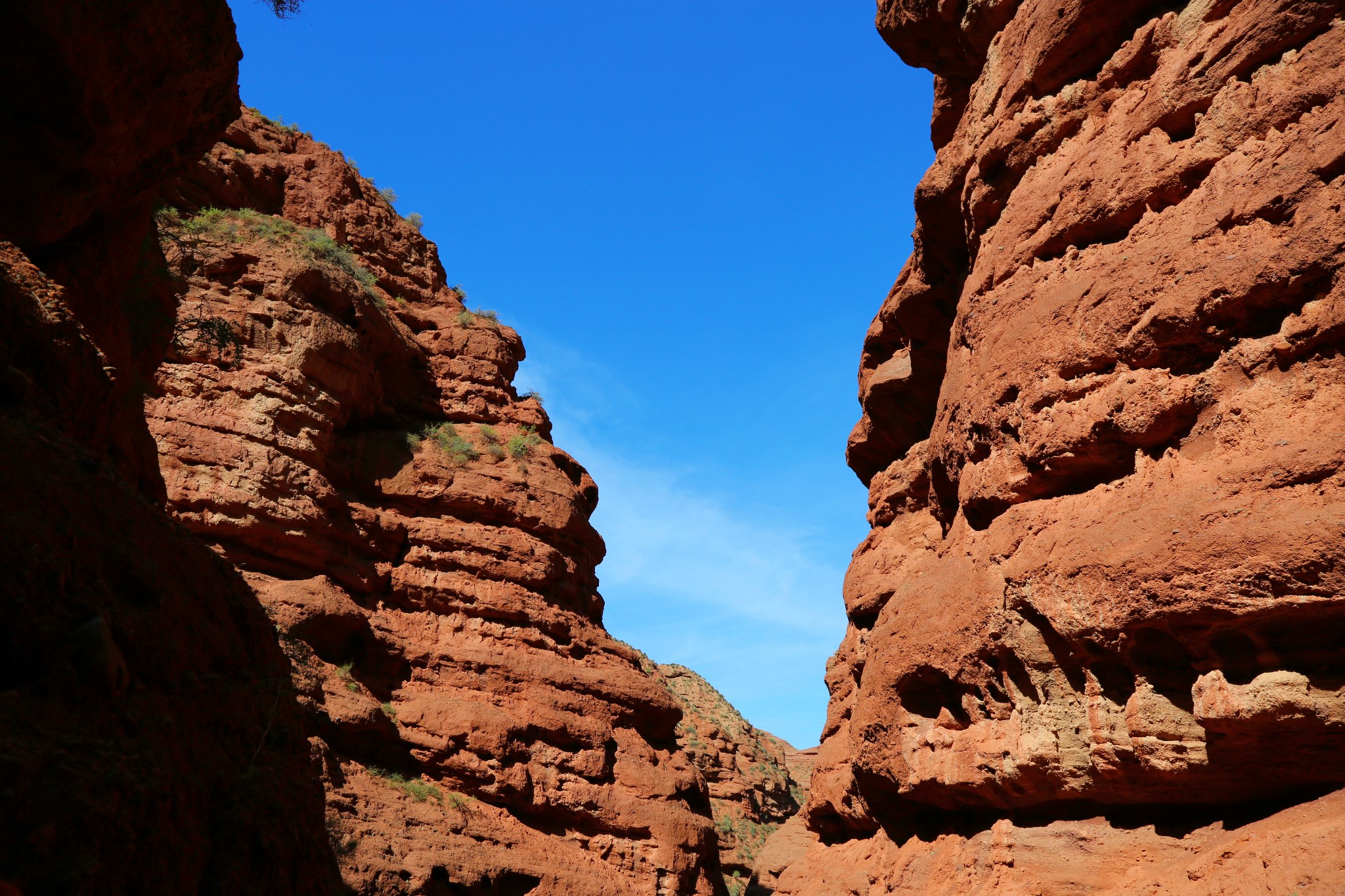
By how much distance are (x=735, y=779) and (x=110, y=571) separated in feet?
110

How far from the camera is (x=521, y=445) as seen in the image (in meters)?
22.1

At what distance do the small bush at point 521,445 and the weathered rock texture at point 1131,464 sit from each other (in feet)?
34.1

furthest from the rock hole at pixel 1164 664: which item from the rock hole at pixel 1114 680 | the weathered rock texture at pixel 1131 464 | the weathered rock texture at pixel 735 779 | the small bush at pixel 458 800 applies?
the weathered rock texture at pixel 735 779

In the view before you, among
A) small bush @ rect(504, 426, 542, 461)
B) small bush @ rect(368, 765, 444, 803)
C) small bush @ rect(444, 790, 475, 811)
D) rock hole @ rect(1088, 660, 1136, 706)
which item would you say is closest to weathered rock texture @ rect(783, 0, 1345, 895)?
rock hole @ rect(1088, 660, 1136, 706)

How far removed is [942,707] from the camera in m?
12.1

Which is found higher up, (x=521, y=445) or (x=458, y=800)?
(x=521, y=445)

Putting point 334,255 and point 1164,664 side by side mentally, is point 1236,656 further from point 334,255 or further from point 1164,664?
point 334,255

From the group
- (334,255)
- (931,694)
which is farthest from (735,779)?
(931,694)

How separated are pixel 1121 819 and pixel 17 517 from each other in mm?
10080

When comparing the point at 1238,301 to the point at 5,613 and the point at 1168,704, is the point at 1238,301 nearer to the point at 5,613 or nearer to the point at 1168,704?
the point at 1168,704

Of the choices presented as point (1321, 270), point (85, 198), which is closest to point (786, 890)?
point (1321, 270)

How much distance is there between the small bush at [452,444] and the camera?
21109 millimetres

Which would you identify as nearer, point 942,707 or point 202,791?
point 202,791

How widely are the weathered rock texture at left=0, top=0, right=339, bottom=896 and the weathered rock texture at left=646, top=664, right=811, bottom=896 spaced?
76.4 feet
